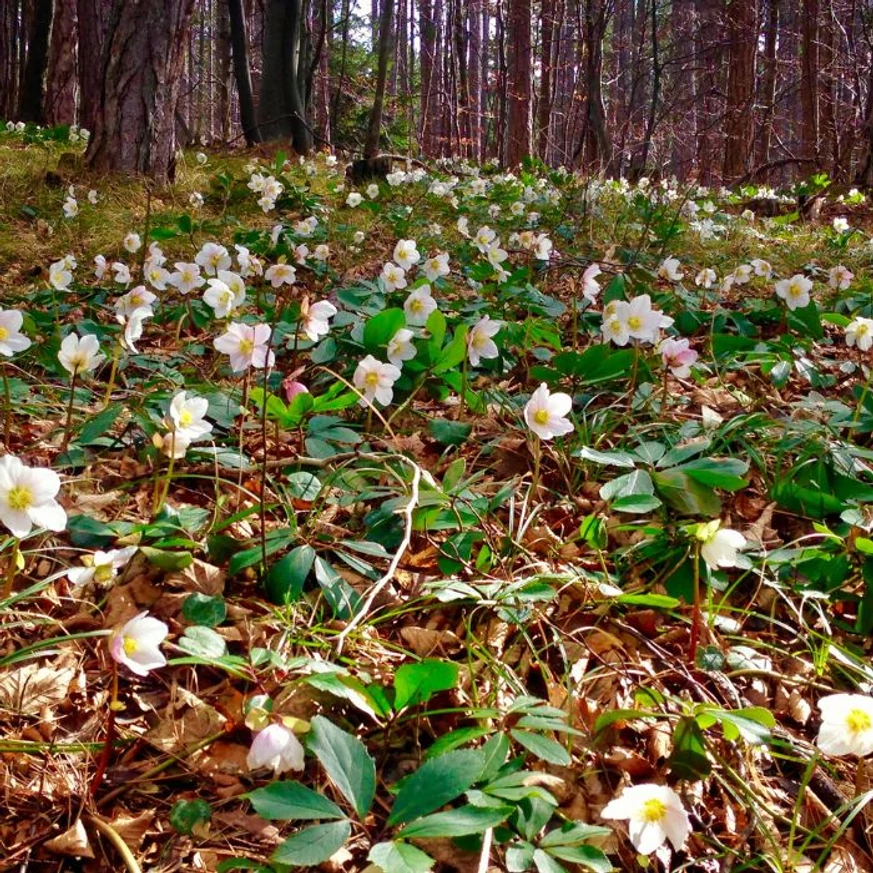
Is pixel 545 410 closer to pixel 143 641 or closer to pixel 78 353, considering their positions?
pixel 143 641

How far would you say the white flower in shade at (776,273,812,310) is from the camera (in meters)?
2.63

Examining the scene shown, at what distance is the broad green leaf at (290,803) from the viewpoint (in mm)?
791

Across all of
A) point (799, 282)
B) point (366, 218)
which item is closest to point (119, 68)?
point (366, 218)

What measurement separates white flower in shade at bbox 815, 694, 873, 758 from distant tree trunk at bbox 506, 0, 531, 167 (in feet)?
32.2

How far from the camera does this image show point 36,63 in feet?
27.8

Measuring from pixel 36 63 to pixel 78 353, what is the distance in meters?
8.66

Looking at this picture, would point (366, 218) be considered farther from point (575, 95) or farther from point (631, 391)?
point (575, 95)

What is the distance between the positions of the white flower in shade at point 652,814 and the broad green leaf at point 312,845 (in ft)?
1.04

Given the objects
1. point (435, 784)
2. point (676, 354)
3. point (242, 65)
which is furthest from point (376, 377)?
point (242, 65)

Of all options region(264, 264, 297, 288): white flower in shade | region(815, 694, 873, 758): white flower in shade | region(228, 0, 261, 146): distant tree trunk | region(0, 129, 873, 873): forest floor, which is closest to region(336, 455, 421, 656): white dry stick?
region(0, 129, 873, 873): forest floor

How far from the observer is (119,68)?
4.29m

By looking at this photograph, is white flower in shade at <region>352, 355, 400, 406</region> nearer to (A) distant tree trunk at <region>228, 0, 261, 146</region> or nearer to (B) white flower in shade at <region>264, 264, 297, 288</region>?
(B) white flower in shade at <region>264, 264, 297, 288</region>

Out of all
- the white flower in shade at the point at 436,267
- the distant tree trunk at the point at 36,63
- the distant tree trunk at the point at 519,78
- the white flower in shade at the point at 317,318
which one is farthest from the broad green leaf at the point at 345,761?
the distant tree trunk at the point at 519,78

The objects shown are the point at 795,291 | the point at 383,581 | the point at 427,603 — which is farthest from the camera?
the point at 795,291
